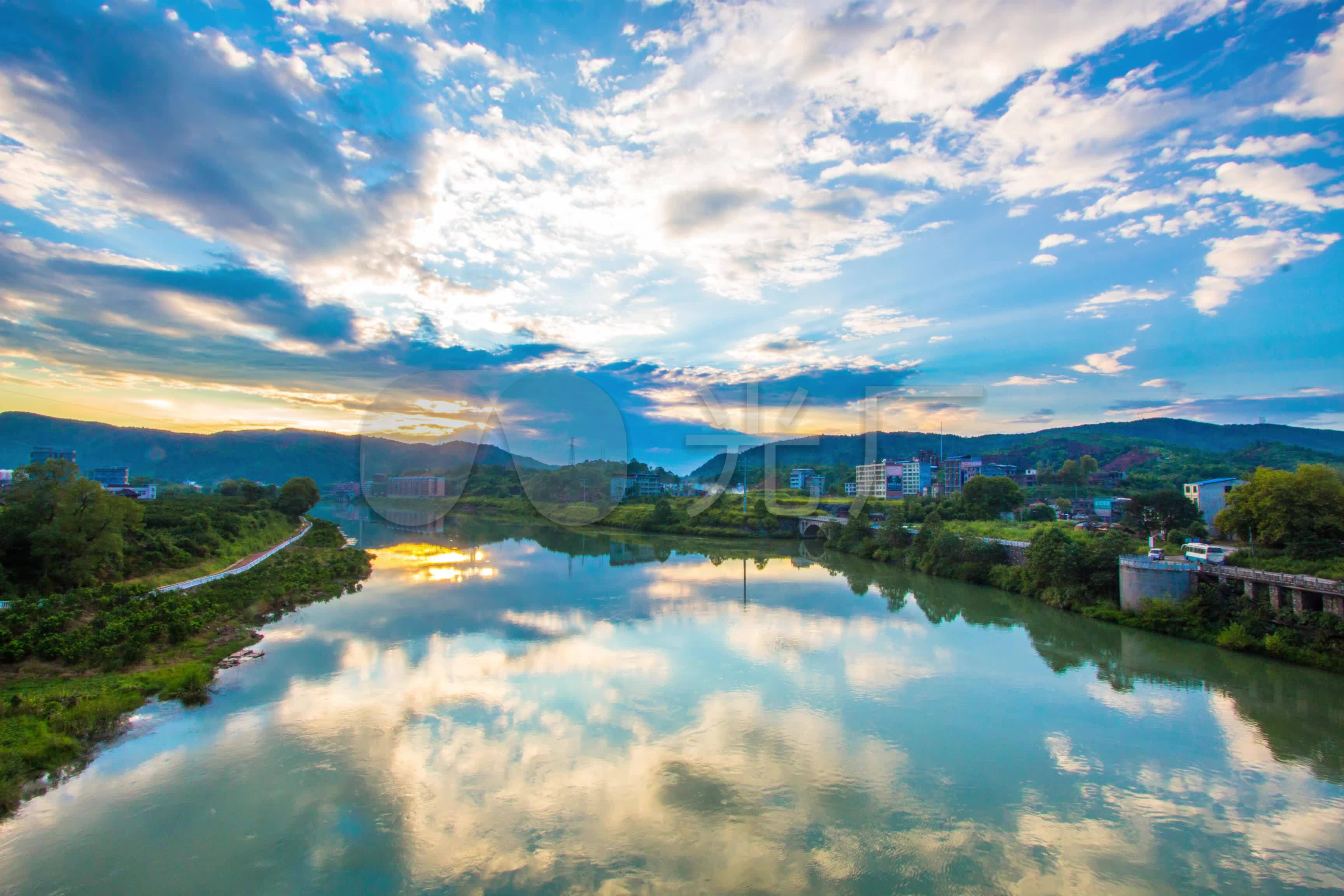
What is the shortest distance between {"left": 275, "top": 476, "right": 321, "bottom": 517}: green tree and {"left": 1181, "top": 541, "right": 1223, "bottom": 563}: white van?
2724 cm

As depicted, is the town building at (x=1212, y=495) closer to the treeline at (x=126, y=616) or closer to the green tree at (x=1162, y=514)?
the green tree at (x=1162, y=514)

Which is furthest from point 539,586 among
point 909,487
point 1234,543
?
point 909,487

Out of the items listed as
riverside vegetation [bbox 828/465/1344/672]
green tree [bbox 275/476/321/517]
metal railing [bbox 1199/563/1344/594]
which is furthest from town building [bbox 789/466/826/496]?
metal railing [bbox 1199/563/1344/594]

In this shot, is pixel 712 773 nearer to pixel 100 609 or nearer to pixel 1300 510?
pixel 100 609

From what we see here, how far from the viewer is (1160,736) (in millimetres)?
5863

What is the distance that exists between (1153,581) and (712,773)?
28.1ft

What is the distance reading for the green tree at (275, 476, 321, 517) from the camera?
78.4 feet

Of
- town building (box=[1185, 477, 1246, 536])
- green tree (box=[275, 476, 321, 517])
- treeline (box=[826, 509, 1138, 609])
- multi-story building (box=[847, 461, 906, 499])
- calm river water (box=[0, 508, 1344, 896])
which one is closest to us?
calm river water (box=[0, 508, 1344, 896])

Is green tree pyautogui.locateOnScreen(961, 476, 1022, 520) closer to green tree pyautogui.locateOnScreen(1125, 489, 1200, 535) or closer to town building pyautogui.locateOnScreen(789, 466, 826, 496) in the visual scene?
green tree pyautogui.locateOnScreen(1125, 489, 1200, 535)

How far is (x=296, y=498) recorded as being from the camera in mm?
24281

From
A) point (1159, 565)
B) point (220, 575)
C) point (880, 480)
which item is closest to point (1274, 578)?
point (1159, 565)

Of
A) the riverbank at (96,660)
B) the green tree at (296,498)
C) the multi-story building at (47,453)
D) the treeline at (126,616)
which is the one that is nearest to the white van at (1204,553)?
the riverbank at (96,660)

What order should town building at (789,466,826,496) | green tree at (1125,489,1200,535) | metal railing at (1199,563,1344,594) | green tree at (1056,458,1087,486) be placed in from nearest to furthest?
metal railing at (1199,563,1344,594) < green tree at (1125,489,1200,535) < green tree at (1056,458,1087,486) < town building at (789,466,826,496)

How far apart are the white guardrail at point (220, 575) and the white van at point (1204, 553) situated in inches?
642
